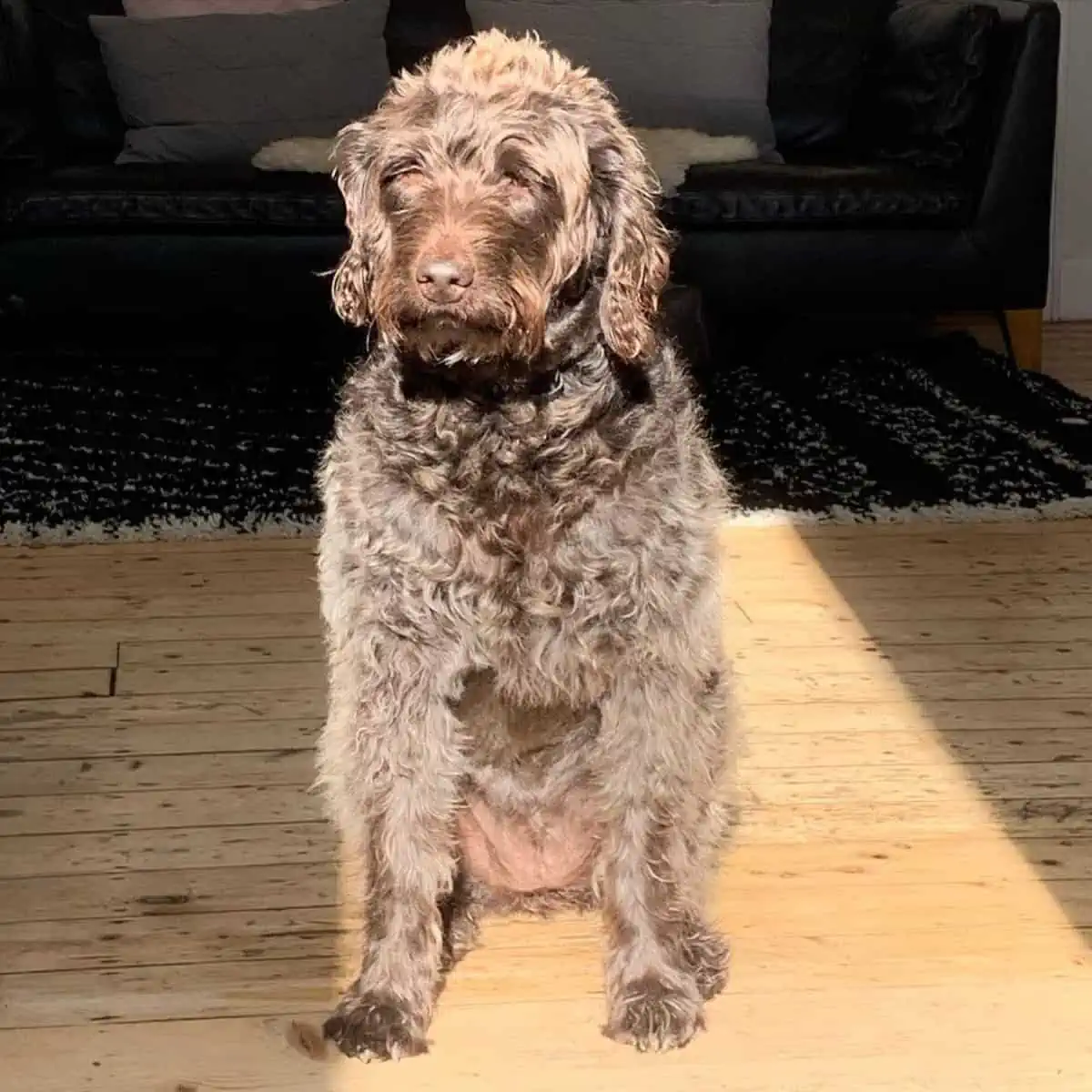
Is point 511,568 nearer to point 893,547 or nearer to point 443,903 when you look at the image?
point 443,903

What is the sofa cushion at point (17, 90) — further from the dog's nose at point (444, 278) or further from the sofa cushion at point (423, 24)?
the dog's nose at point (444, 278)

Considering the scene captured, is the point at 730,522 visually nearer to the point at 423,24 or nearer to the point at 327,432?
the point at 327,432

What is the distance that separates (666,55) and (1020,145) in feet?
3.39

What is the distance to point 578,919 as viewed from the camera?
2.08 m

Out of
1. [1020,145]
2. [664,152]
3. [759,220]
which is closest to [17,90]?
[664,152]

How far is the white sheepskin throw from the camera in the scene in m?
4.41

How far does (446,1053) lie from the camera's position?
181 centimetres

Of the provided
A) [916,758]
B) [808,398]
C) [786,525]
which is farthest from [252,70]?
[916,758]

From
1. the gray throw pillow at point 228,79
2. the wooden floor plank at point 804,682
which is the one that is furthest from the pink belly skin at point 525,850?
the gray throw pillow at point 228,79

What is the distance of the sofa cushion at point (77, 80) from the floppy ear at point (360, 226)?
3410mm

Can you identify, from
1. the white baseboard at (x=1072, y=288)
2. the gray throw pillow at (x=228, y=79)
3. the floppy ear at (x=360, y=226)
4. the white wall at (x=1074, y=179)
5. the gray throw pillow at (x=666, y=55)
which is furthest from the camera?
the white baseboard at (x=1072, y=288)

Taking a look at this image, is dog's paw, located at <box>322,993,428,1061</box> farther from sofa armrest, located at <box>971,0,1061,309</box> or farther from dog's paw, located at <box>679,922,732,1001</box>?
sofa armrest, located at <box>971,0,1061,309</box>

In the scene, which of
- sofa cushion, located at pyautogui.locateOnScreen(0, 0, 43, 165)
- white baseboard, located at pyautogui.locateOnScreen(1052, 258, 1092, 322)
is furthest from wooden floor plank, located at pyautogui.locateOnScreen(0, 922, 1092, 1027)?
white baseboard, located at pyautogui.locateOnScreen(1052, 258, 1092, 322)

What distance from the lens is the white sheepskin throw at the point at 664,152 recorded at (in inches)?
173
